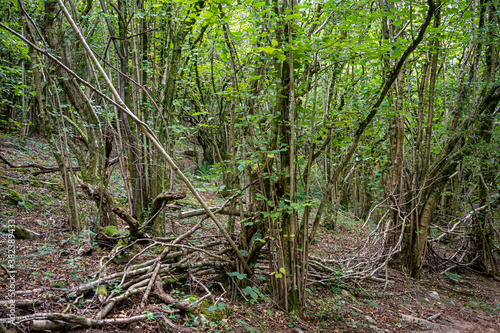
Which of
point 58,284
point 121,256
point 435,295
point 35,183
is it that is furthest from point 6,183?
point 435,295

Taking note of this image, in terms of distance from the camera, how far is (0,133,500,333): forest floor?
2.82 m

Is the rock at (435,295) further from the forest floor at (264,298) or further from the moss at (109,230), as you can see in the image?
the moss at (109,230)

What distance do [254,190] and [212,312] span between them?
1402 millimetres

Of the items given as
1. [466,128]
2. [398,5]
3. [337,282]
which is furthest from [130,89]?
[466,128]

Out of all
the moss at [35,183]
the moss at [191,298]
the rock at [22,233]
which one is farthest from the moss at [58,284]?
the moss at [35,183]

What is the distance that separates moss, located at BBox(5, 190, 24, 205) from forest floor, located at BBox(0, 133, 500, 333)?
0.06 feet

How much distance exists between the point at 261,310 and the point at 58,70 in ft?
15.7

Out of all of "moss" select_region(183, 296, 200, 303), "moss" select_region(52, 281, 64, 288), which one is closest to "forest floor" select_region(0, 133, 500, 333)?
"moss" select_region(52, 281, 64, 288)

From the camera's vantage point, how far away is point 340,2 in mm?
3076

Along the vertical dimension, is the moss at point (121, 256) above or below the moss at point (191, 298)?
above

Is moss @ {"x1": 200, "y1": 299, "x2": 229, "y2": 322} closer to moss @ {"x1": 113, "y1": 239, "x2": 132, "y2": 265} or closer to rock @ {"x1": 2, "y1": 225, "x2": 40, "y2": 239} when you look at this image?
moss @ {"x1": 113, "y1": 239, "x2": 132, "y2": 265}

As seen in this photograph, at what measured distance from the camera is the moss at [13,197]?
517 cm

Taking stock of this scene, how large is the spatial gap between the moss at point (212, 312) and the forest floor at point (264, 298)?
4 centimetres

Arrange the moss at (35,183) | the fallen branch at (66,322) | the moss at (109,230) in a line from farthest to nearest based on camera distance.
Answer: the moss at (35,183), the moss at (109,230), the fallen branch at (66,322)
